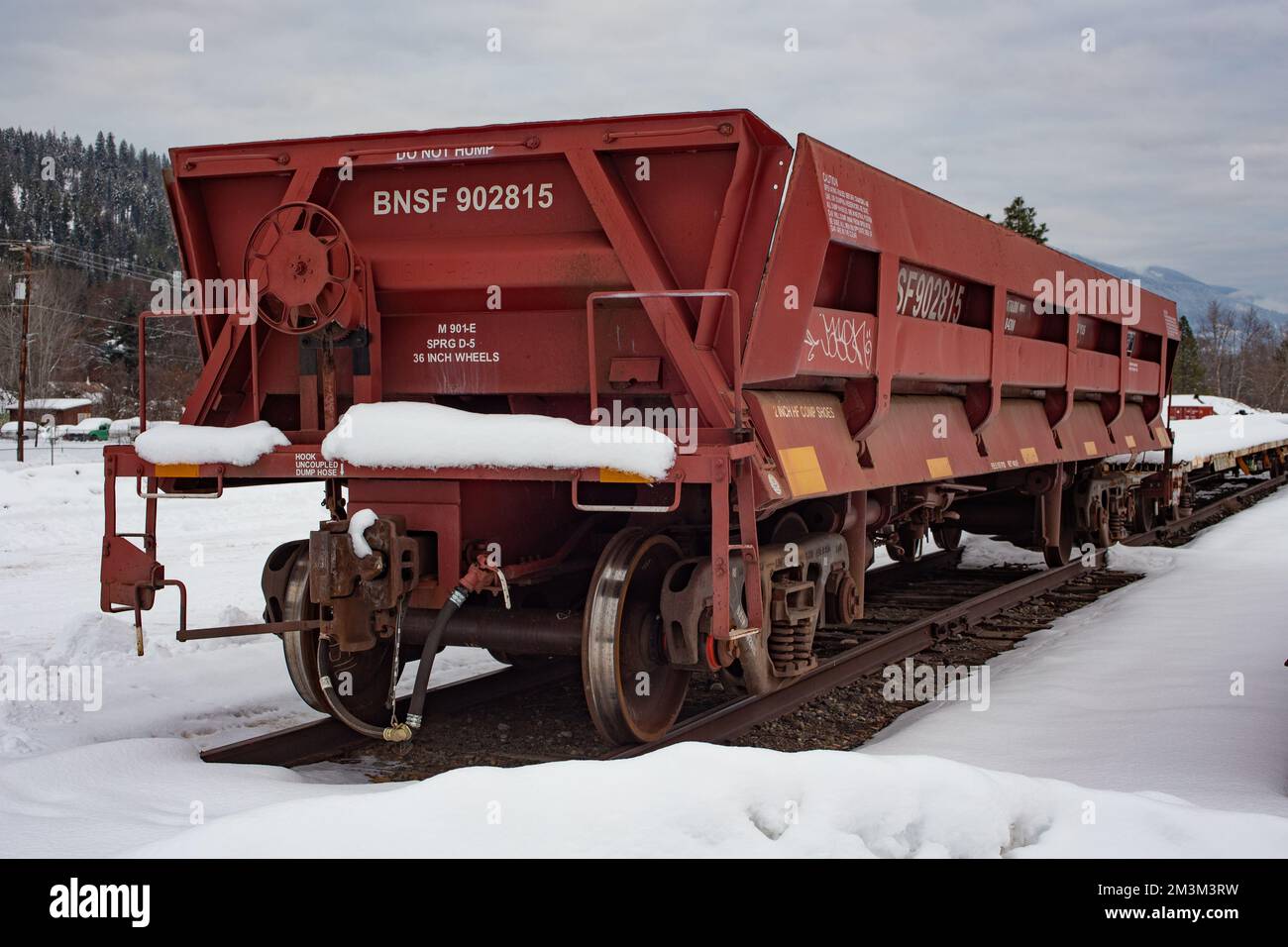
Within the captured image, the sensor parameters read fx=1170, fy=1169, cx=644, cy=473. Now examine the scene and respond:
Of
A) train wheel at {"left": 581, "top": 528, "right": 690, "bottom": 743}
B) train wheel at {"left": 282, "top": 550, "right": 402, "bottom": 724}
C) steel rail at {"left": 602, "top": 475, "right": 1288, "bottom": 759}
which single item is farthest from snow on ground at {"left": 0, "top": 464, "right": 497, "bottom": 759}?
steel rail at {"left": 602, "top": 475, "right": 1288, "bottom": 759}

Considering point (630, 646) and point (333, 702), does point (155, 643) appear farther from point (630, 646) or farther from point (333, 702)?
point (630, 646)

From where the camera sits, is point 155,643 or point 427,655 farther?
point 155,643

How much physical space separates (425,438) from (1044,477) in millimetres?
7422

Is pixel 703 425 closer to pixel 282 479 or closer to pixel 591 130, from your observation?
pixel 591 130

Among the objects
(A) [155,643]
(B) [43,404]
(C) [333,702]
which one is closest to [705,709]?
(C) [333,702]

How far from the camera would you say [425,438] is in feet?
17.9

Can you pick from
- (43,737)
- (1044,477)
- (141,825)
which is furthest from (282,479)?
(1044,477)

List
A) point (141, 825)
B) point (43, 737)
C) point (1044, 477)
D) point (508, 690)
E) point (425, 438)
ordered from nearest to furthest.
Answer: point (141, 825) < point (425, 438) < point (43, 737) < point (508, 690) < point (1044, 477)

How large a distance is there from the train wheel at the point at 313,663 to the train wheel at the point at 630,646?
1409 millimetres

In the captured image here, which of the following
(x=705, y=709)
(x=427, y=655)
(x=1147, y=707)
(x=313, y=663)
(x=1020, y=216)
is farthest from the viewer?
(x=1020, y=216)

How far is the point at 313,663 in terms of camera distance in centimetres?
621

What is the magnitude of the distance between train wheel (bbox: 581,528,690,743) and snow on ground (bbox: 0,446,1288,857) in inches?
44.0

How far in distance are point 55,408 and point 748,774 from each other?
249ft

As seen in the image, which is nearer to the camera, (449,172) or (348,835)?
(348,835)
